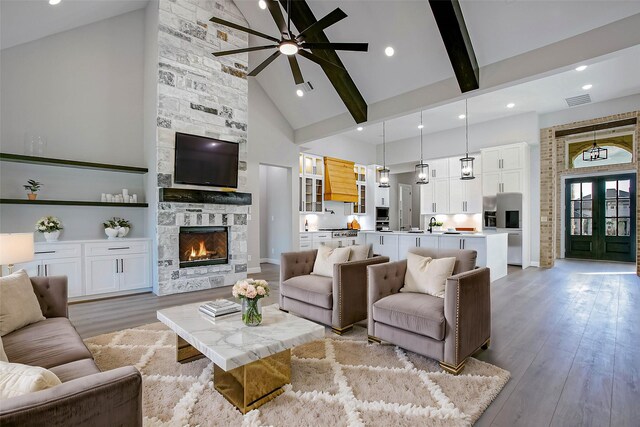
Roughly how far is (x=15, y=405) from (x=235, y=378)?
49.7 inches

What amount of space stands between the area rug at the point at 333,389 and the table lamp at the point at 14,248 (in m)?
0.99

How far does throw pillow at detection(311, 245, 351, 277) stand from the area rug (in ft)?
3.15

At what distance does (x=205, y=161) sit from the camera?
17.0 ft

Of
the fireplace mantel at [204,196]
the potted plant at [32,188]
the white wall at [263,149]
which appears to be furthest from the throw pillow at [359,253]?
the potted plant at [32,188]

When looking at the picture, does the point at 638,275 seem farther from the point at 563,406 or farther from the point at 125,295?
the point at 125,295

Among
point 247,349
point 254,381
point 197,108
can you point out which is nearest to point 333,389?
point 254,381

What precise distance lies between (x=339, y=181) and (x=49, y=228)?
6.29 m

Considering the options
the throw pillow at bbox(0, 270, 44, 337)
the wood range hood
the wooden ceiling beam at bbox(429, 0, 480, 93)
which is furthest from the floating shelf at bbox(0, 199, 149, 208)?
the wooden ceiling beam at bbox(429, 0, 480, 93)

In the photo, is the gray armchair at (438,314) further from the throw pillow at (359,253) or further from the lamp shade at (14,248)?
the lamp shade at (14,248)

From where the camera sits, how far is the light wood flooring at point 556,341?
1.99 metres

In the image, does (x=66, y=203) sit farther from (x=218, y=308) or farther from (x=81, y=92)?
(x=218, y=308)

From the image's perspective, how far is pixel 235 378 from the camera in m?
2.03

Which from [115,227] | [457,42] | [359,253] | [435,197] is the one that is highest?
[457,42]

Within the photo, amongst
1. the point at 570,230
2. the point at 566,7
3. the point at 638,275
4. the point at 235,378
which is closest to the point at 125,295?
the point at 235,378
